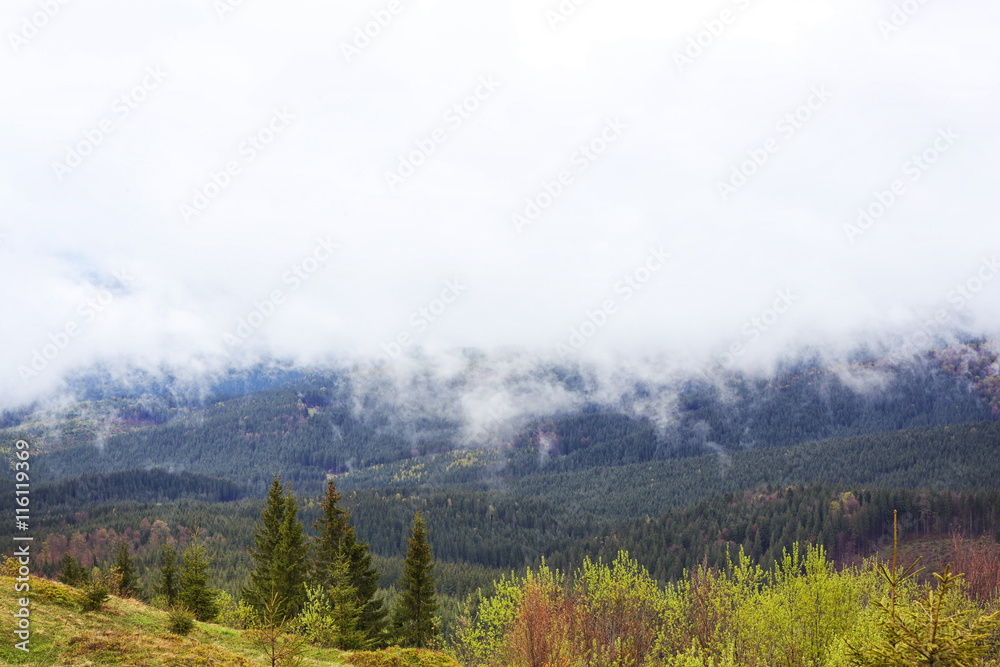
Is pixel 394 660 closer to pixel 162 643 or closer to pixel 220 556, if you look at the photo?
pixel 162 643

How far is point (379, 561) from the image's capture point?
161m

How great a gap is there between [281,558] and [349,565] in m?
6.71

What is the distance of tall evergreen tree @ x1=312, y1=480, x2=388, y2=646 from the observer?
171 ft

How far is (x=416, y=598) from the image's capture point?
173ft

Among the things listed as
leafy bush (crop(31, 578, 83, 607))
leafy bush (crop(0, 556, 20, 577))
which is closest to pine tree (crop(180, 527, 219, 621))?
leafy bush (crop(0, 556, 20, 577))

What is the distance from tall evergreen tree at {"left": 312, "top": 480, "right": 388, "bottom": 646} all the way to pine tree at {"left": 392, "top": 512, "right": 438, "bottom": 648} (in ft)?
6.26

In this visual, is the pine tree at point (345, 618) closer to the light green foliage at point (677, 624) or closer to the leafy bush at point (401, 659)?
the leafy bush at point (401, 659)

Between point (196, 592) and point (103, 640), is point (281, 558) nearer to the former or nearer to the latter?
point (196, 592)

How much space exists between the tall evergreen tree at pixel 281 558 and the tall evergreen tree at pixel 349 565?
174 centimetres

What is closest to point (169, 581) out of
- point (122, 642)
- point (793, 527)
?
point (122, 642)

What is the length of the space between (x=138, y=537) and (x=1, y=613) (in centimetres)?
16970

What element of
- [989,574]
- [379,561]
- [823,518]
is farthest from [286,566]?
[823,518]

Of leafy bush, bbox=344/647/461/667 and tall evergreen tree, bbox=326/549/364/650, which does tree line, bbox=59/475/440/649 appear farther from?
leafy bush, bbox=344/647/461/667

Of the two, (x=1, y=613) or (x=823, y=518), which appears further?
(x=823, y=518)
